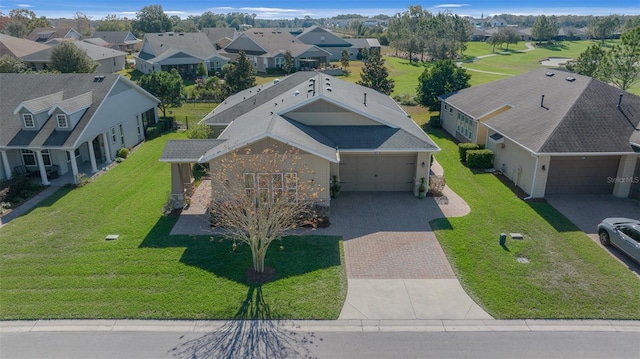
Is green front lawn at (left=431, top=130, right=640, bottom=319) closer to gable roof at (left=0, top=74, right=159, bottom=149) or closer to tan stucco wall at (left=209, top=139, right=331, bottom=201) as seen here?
tan stucco wall at (left=209, top=139, right=331, bottom=201)

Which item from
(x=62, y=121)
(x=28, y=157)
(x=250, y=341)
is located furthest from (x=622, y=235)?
(x=28, y=157)

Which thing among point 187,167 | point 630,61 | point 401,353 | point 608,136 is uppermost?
point 630,61

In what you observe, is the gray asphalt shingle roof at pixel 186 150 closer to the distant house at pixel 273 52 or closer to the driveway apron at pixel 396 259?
the driveway apron at pixel 396 259

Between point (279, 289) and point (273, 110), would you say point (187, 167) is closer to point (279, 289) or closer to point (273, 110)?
point (273, 110)

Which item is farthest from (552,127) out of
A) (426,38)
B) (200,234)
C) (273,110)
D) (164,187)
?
(426,38)

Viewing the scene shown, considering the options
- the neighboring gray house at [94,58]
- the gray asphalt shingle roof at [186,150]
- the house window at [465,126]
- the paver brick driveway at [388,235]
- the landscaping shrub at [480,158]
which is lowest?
the paver brick driveway at [388,235]

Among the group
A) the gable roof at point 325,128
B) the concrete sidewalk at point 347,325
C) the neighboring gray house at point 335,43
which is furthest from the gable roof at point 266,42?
the concrete sidewalk at point 347,325
